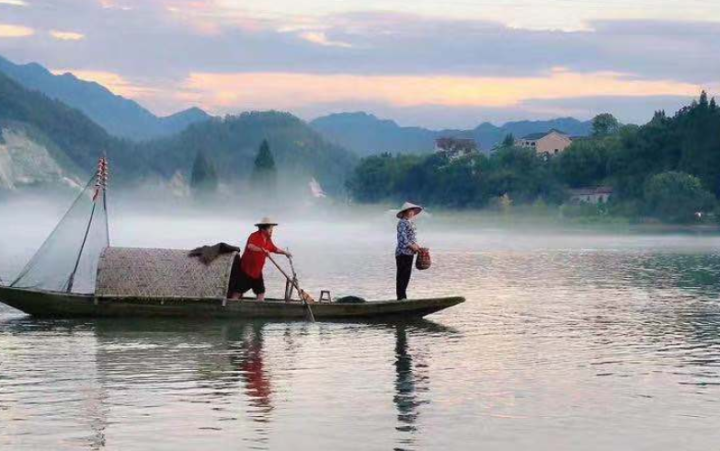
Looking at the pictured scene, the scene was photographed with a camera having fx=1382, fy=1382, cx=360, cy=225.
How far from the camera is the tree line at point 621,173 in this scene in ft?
450

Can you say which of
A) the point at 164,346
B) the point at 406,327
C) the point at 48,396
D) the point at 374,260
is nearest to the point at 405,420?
the point at 48,396

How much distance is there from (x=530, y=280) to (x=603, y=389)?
2521 centimetres

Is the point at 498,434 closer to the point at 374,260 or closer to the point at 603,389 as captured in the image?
the point at 603,389

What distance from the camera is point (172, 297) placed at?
2580 cm

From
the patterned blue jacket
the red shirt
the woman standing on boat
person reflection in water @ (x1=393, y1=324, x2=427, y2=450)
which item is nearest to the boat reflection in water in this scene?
person reflection in water @ (x1=393, y1=324, x2=427, y2=450)

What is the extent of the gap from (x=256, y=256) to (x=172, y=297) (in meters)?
1.81

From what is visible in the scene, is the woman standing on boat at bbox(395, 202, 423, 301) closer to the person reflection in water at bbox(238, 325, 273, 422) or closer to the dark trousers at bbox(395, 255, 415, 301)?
A: the dark trousers at bbox(395, 255, 415, 301)

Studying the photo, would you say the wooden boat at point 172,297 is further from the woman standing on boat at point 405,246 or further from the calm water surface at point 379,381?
the woman standing on boat at point 405,246

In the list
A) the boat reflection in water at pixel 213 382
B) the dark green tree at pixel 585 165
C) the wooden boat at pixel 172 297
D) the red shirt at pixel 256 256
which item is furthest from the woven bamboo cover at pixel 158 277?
the dark green tree at pixel 585 165

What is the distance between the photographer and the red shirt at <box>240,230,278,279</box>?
2630cm

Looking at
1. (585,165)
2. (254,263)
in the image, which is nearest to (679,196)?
(585,165)

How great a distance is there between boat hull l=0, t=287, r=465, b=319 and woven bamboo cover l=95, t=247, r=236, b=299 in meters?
0.15

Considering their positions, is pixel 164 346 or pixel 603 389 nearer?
pixel 603 389

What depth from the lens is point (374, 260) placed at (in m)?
58.8
